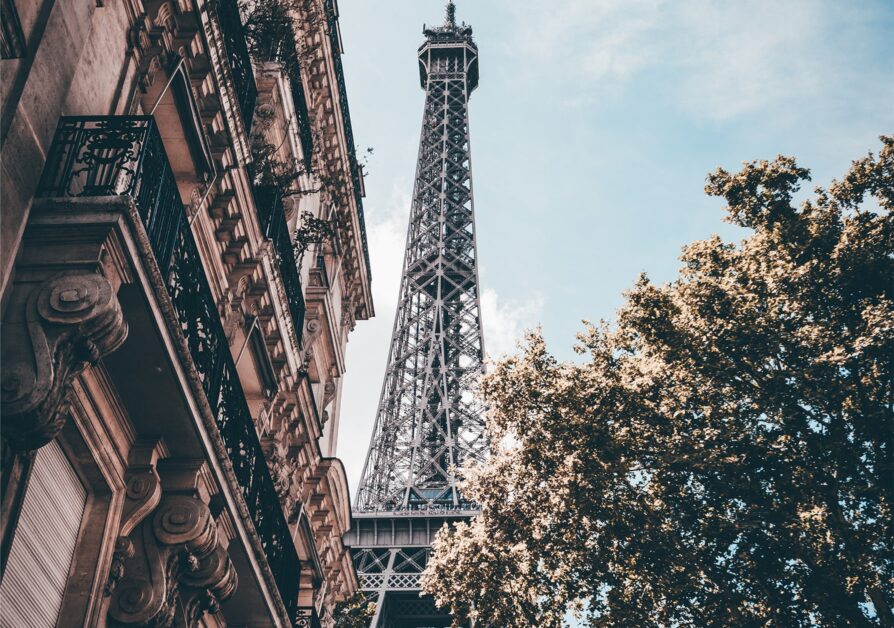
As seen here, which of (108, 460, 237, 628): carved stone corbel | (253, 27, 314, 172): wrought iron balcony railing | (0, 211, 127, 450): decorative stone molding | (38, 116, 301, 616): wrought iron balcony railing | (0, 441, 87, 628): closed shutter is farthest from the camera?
(253, 27, 314, 172): wrought iron balcony railing

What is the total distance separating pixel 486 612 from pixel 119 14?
13.9 m

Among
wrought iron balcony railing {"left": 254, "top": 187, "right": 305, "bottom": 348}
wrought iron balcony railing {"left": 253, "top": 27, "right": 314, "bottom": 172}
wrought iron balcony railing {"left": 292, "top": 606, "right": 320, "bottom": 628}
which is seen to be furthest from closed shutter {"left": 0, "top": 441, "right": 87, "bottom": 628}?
wrought iron balcony railing {"left": 253, "top": 27, "right": 314, "bottom": 172}

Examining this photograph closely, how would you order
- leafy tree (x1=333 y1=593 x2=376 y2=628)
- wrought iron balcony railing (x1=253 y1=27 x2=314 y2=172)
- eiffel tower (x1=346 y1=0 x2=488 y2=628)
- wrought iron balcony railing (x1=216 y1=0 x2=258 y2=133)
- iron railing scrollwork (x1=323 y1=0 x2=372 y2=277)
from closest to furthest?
wrought iron balcony railing (x1=216 y1=0 x2=258 y2=133), wrought iron balcony railing (x1=253 y1=27 x2=314 y2=172), iron railing scrollwork (x1=323 y1=0 x2=372 y2=277), leafy tree (x1=333 y1=593 x2=376 y2=628), eiffel tower (x1=346 y1=0 x2=488 y2=628)

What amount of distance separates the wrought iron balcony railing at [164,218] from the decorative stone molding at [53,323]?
2.31 ft

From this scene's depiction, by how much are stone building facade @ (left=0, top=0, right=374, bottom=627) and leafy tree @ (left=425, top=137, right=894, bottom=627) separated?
6092mm

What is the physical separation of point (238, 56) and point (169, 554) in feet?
22.0

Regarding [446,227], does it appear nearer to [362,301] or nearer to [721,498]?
[362,301]

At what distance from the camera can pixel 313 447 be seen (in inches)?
654

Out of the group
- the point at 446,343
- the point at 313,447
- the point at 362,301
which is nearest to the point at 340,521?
the point at 313,447

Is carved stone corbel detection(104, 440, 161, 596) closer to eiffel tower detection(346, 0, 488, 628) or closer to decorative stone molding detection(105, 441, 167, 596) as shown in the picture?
decorative stone molding detection(105, 441, 167, 596)

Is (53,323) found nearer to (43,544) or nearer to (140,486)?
(43,544)

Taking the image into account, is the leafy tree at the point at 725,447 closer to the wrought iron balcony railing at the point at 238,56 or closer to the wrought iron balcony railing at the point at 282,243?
the wrought iron balcony railing at the point at 282,243

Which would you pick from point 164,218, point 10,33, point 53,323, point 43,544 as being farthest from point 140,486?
point 10,33

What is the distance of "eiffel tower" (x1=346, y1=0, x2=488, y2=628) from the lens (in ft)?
169
